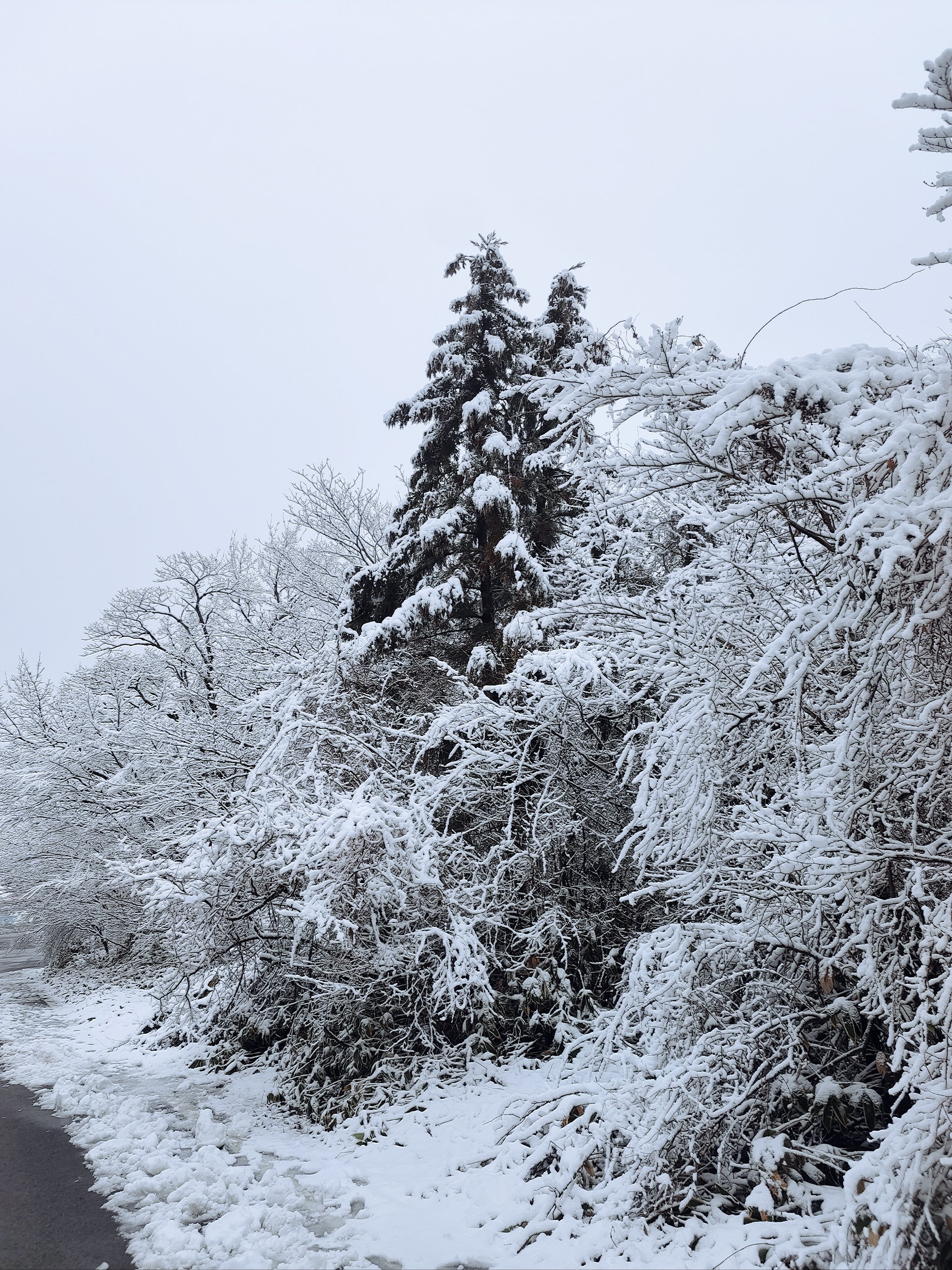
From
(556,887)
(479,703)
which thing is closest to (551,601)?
(479,703)

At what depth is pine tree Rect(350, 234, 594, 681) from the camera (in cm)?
1020

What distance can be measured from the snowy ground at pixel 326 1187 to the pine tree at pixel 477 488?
5.36 meters

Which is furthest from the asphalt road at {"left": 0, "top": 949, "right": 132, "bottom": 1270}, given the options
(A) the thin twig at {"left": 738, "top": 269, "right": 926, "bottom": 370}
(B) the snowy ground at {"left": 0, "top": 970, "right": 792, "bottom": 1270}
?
(A) the thin twig at {"left": 738, "top": 269, "right": 926, "bottom": 370}

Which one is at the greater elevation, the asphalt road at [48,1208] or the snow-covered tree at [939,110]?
the snow-covered tree at [939,110]

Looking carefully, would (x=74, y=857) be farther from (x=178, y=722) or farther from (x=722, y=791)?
(x=722, y=791)

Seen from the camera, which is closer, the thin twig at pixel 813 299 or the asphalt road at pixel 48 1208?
the thin twig at pixel 813 299

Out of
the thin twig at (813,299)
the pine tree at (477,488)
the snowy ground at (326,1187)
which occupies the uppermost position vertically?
the pine tree at (477,488)

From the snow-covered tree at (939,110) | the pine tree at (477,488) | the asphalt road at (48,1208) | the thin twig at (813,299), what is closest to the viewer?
the snow-covered tree at (939,110)

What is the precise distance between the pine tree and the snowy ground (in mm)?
5356

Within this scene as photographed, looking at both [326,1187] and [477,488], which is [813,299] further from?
[477,488]

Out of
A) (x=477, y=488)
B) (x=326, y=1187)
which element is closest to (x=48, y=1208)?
(x=326, y=1187)

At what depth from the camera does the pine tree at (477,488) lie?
10.2m

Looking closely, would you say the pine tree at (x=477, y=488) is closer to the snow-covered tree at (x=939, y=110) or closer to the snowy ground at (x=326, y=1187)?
the snowy ground at (x=326, y=1187)

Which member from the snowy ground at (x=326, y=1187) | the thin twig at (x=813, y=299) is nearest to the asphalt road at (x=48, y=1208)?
the snowy ground at (x=326, y=1187)
